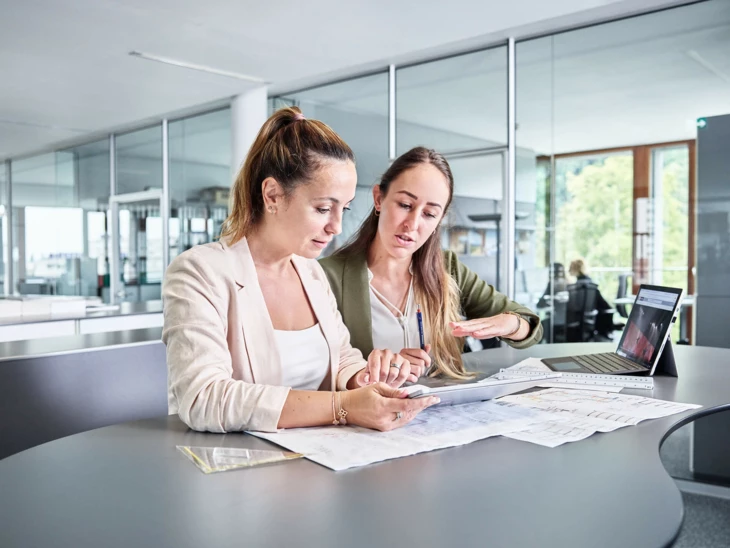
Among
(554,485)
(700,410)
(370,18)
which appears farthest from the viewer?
(370,18)

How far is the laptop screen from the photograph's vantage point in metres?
1.96

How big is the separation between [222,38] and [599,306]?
353 cm

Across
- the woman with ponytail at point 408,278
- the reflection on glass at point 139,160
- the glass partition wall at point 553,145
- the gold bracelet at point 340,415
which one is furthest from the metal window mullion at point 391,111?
the gold bracelet at point 340,415

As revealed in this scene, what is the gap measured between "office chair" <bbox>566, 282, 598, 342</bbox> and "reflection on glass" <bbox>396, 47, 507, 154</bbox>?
1.42 meters

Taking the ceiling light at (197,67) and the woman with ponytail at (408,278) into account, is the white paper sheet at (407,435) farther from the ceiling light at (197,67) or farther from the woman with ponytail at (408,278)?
the ceiling light at (197,67)

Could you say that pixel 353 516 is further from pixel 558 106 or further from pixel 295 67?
pixel 295 67

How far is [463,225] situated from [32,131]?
5582 mm

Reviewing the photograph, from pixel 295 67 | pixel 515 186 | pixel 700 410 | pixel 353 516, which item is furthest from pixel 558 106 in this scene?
pixel 353 516

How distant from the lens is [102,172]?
8938 mm

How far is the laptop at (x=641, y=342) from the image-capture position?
1.95 metres

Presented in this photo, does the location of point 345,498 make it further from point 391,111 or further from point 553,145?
point 391,111

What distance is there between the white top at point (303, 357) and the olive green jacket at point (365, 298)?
1.29ft

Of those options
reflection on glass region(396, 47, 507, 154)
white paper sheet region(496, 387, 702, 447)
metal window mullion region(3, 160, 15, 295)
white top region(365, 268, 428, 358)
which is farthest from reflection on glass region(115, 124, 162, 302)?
white paper sheet region(496, 387, 702, 447)

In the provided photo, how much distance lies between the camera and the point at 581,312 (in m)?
5.08
